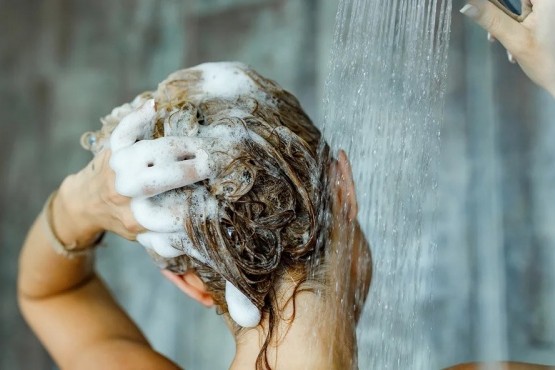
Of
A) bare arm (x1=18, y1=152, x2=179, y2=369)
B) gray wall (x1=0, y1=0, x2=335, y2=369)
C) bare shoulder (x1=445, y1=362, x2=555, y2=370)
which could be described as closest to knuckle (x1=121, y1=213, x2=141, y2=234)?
bare arm (x1=18, y1=152, x2=179, y2=369)

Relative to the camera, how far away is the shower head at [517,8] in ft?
3.12

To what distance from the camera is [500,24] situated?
968 mm

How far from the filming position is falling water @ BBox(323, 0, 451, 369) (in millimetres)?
1097

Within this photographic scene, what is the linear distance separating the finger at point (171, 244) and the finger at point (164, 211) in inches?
0.6

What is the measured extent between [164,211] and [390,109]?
359mm

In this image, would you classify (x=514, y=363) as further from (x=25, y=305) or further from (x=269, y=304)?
(x=25, y=305)

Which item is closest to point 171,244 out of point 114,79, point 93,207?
point 93,207

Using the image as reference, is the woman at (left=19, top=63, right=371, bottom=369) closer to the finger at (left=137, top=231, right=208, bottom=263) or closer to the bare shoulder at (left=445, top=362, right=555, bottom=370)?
the finger at (left=137, top=231, right=208, bottom=263)

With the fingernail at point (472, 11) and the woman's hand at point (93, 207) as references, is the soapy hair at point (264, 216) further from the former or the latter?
the fingernail at point (472, 11)

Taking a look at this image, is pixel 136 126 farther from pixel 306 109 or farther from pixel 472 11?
pixel 306 109

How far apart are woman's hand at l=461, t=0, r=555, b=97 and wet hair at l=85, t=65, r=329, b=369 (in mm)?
235

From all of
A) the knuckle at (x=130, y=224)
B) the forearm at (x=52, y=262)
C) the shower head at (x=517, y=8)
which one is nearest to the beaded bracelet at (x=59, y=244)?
the forearm at (x=52, y=262)

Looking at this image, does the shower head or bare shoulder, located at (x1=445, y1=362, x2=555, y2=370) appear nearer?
the shower head

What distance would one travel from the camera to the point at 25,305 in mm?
1398
